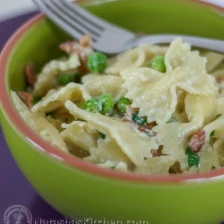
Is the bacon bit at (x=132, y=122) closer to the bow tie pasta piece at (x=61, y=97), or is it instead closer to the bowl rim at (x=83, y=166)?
the bow tie pasta piece at (x=61, y=97)

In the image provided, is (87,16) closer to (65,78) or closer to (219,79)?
(65,78)

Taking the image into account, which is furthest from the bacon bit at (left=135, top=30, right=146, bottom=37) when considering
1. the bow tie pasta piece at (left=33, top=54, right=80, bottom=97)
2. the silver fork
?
the bow tie pasta piece at (left=33, top=54, right=80, bottom=97)

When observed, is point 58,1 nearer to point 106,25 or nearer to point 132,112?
point 106,25

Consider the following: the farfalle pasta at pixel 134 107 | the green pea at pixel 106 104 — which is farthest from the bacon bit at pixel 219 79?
the green pea at pixel 106 104

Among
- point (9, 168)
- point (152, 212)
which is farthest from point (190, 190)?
point (9, 168)

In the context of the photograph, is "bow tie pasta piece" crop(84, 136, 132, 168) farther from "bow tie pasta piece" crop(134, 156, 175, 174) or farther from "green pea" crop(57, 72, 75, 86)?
"green pea" crop(57, 72, 75, 86)
